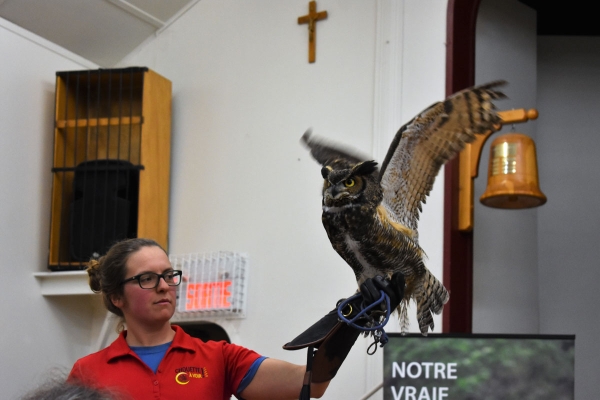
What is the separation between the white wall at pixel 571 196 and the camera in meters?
3.95

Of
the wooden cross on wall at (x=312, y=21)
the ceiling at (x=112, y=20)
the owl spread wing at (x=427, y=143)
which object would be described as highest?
the ceiling at (x=112, y=20)

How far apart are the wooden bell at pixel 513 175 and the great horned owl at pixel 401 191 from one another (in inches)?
40.3

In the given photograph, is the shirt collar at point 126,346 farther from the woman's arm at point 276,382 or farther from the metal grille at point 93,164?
the metal grille at point 93,164

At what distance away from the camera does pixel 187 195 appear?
3.98 metres

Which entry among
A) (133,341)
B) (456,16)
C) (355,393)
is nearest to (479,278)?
(355,393)

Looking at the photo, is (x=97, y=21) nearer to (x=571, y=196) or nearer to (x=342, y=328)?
(x=571, y=196)

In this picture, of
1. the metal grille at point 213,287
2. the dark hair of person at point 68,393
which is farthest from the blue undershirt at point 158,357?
the metal grille at point 213,287

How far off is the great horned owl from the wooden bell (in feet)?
3.36

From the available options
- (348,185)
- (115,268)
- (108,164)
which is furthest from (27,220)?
(348,185)

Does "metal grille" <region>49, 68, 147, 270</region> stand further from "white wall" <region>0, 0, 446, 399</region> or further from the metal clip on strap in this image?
the metal clip on strap

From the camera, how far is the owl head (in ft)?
5.46

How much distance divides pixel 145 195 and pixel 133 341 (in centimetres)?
206

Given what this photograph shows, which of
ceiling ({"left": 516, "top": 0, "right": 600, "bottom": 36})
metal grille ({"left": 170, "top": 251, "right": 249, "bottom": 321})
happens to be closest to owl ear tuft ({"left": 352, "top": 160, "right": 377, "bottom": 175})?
metal grille ({"left": 170, "top": 251, "right": 249, "bottom": 321})

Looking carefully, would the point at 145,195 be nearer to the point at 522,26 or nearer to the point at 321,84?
the point at 321,84
